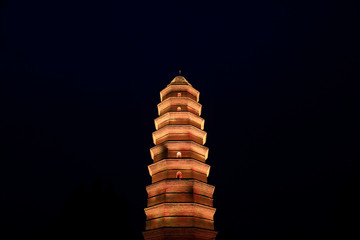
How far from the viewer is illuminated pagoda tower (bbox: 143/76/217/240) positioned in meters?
17.4

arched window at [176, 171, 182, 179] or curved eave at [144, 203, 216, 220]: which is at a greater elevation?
arched window at [176, 171, 182, 179]

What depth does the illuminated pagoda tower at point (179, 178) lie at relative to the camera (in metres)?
17.4

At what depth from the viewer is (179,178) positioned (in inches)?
742

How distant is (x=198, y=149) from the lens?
805 inches

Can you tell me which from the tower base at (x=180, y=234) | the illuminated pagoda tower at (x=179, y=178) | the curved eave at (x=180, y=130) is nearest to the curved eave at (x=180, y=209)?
the illuminated pagoda tower at (x=179, y=178)

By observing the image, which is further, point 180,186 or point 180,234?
point 180,186

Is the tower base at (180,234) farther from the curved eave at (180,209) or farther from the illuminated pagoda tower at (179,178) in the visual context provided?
the curved eave at (180,209)

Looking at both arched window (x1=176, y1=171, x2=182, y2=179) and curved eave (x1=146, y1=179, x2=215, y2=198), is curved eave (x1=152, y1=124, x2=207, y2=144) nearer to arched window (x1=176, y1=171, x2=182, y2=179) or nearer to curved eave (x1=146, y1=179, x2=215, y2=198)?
arched window (x1=176, y1=171, x2=182, y2=179)

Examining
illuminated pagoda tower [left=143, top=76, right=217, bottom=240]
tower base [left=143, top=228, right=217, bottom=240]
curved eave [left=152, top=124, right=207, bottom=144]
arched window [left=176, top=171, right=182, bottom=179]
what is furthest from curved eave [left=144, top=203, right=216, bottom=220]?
curved eave [left=152, top=124, right=207, bottom=144]

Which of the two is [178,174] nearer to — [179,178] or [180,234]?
[179,178]

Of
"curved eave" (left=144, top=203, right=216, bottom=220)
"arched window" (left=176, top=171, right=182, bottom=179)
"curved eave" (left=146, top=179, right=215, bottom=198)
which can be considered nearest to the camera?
"curved eave" (left=144, top=203, right=216, bottom=220)

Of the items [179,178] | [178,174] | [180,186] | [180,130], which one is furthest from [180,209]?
[180,130]

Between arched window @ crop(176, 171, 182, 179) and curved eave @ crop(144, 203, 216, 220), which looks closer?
curved eave @ crop(144, 203, 216, 220)

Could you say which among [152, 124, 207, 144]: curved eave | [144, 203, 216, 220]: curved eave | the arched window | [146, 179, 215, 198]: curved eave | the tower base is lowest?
the tower base
